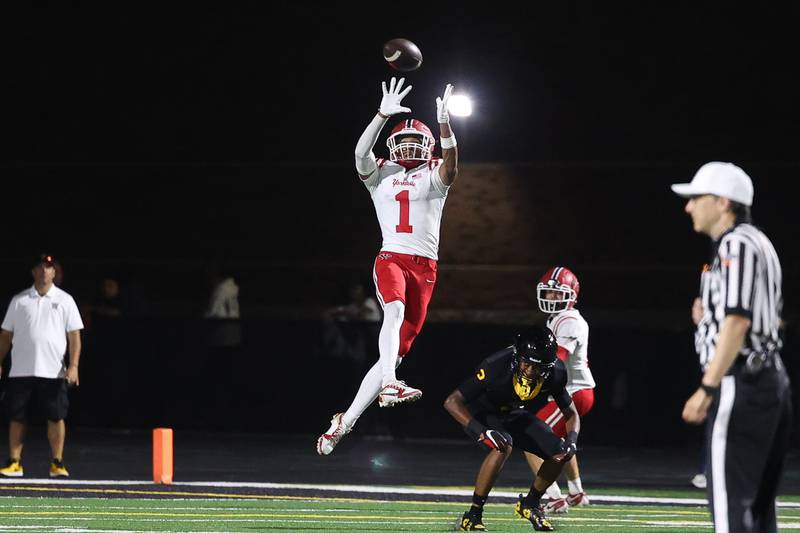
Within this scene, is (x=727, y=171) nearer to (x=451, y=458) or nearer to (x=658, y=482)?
(x=658, y=482)

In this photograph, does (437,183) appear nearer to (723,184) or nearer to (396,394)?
(396,394)

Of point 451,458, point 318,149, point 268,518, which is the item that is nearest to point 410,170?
point 268,518

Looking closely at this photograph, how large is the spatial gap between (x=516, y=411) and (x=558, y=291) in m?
1.59

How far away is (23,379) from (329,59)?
952 centimetres

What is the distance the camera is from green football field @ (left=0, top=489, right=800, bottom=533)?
1002 centimetres

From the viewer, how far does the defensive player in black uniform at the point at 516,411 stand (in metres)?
9.85

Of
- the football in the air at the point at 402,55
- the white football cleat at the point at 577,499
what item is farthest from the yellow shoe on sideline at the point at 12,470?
the football in the air at the point at 402,55

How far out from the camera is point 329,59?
22.4m

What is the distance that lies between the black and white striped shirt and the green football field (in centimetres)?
468

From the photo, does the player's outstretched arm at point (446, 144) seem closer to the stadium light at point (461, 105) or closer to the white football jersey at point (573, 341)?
the white football jersey at point (573, 341)

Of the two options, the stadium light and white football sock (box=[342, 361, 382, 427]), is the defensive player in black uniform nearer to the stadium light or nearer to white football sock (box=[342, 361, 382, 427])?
white football sock (box=[342, 361, 382, 427])

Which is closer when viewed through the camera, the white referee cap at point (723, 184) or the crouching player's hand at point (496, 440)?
the white referee cap at point (723, 184)

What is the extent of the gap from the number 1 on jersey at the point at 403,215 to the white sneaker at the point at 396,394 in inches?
40.9

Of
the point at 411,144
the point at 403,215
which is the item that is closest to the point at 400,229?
the point at 403,215
